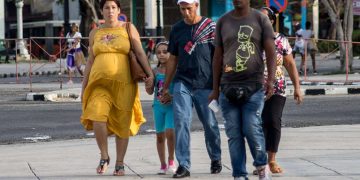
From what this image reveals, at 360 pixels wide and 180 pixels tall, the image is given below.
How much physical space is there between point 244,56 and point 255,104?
0.45 metres

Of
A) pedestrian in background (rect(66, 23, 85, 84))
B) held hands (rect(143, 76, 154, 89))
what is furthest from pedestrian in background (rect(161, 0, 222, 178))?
pedestrian in background (rect(66, 23, 85, 84))

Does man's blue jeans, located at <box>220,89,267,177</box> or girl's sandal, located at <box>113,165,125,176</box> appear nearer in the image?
man's blue jeans, located at <box>220,89,267,177</box>

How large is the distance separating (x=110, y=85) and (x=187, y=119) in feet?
2.84

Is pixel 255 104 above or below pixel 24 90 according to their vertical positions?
above

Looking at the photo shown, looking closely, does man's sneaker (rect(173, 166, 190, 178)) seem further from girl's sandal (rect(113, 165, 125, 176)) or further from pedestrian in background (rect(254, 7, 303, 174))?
pedestrian in background (rect(254, 7, 303, 174))

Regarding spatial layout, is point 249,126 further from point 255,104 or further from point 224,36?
point 224,36

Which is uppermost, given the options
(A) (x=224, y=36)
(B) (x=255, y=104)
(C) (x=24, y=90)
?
(A) (x=224, y=36)

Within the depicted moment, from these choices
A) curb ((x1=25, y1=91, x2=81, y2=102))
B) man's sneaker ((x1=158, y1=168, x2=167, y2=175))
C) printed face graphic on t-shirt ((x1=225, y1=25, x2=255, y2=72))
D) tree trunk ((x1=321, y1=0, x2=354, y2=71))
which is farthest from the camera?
tree trunk ((x1=321, y1=0, x2=354, y2=71))

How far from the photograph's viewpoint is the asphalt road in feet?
54.0

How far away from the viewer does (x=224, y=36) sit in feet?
31.1

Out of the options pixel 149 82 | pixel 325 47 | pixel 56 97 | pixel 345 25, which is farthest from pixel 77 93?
pixel 325 47

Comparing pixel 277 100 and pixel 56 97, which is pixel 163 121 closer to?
pixel 277 100

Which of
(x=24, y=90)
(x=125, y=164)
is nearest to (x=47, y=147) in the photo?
(x=125, y=164)

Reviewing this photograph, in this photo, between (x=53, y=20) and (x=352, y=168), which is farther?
(x=53, y=20)
